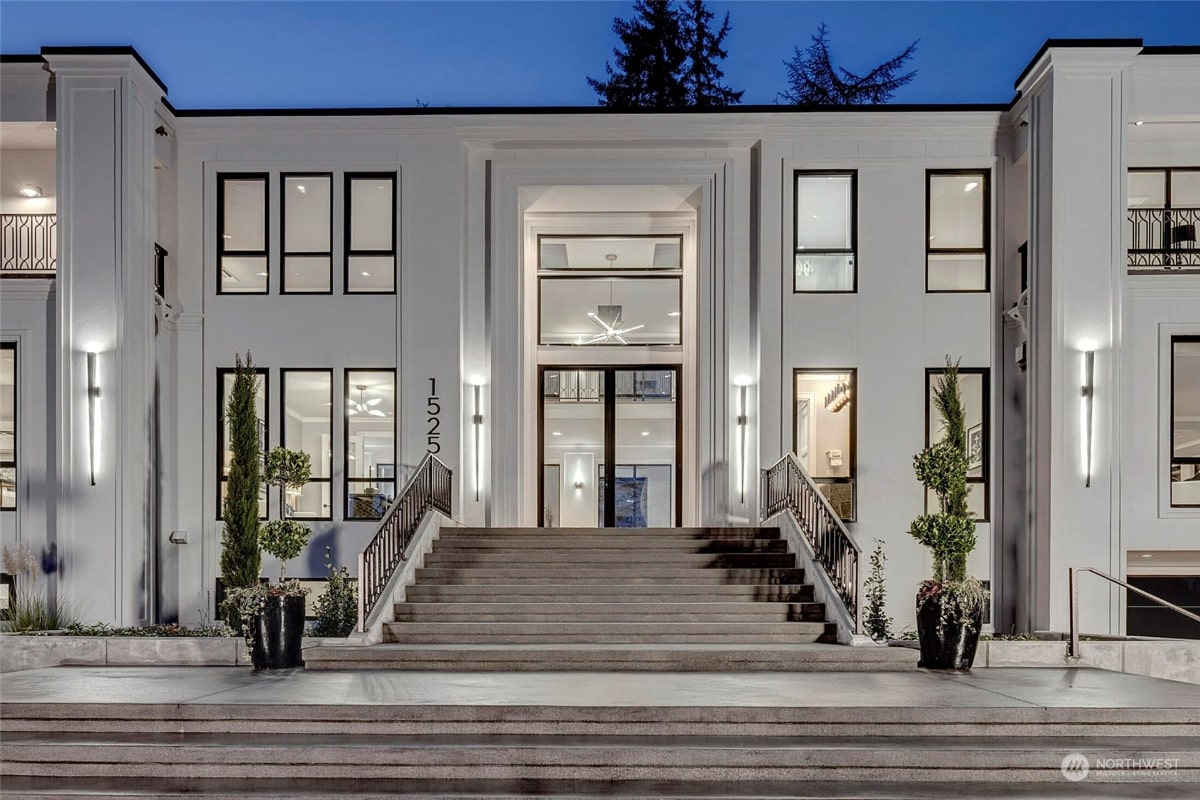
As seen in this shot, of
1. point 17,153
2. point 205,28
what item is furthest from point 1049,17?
point 17,153

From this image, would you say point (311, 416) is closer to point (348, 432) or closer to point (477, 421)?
point (348, 432)

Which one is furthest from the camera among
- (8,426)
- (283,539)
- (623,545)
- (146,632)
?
(8,426)

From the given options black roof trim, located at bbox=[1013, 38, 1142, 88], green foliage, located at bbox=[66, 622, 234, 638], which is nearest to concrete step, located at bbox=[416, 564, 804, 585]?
green foliage, located at bbox=[66, 622, 234, 638]

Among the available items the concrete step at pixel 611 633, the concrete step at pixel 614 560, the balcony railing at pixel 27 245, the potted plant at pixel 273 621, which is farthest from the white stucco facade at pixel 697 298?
the potted plant at pixel 273 621

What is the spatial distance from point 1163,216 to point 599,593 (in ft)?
33.7

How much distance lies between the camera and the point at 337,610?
1197 centimetres

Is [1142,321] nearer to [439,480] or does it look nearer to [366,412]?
[439,480]

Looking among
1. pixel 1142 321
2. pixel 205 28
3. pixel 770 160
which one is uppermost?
pixel 205 28

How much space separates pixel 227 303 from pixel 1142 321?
1335 cm

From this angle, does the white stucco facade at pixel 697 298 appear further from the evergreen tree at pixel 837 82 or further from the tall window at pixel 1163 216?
the evergreen tree at pixel 837 82

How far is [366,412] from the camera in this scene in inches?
567

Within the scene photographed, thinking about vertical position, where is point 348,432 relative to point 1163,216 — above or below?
below

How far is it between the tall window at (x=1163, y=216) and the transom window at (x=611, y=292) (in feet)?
23.0

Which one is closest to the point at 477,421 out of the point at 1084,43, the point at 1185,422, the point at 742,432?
the point at 742,432
